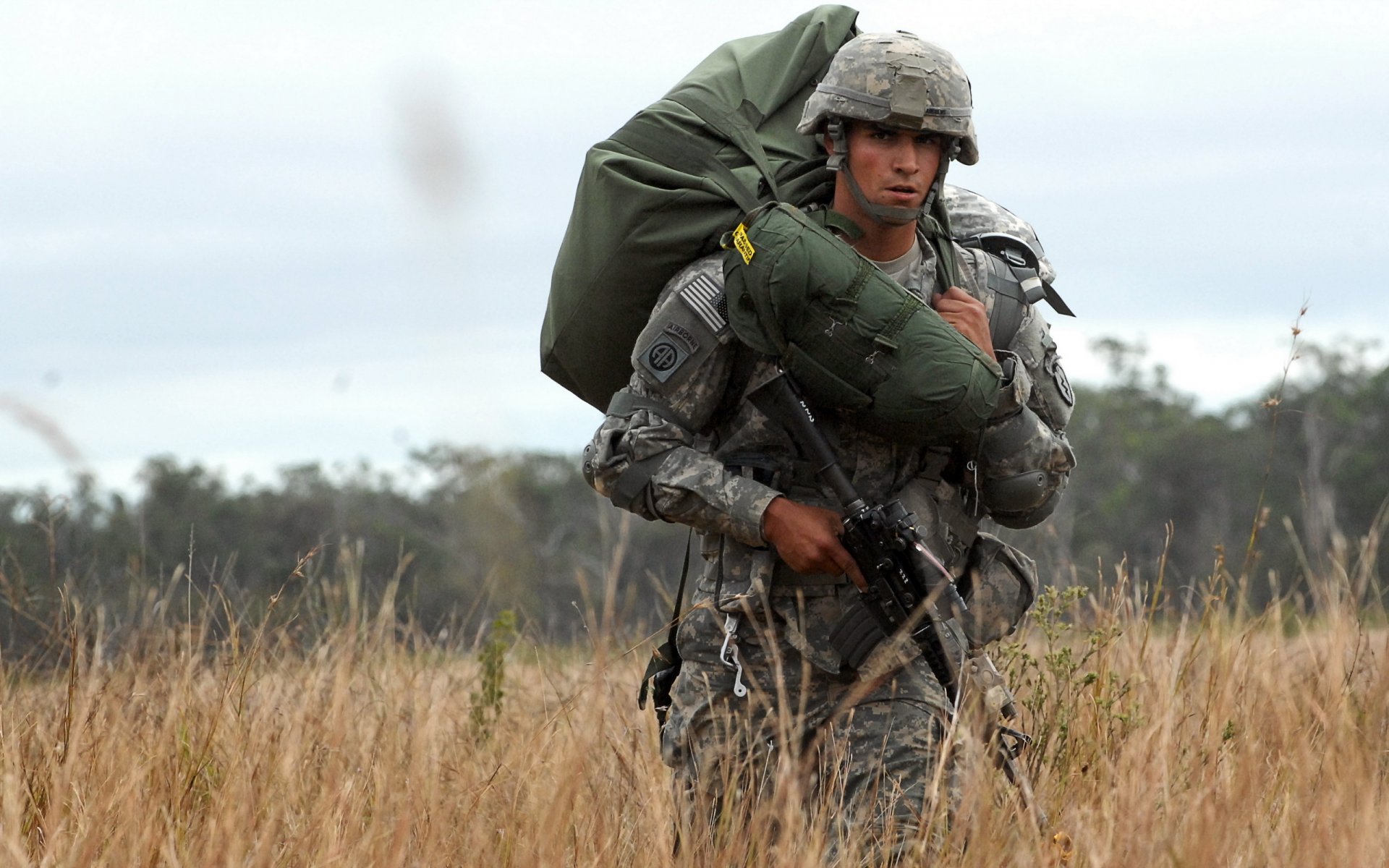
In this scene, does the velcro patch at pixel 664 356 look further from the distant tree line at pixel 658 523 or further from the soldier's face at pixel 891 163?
the distant tree line at pixel 658 523

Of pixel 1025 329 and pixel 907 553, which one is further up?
pixel 1025 329

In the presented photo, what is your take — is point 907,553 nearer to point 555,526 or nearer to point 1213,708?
point 1213,708

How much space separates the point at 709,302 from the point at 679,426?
0.93 feet

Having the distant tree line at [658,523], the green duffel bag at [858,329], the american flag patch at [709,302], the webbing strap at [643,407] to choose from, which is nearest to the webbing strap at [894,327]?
the green duffel bag at [858,329]

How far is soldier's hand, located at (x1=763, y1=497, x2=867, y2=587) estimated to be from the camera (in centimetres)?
339

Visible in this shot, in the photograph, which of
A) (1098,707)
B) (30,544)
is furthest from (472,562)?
(1098,707)

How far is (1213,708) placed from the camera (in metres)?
3.72

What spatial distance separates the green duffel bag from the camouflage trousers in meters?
0.53

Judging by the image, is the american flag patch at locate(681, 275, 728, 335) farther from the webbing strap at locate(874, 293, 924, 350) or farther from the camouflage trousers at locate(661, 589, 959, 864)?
the camouflage trousers at locate(661, 589, 959, 864)

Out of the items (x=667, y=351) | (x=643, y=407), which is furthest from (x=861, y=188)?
(x=643, y=407)

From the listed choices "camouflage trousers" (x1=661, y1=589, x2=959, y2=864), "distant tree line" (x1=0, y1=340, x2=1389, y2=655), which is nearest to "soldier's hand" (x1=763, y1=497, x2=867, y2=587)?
"camouflage trousers" (x1=661, y1=589, x2=959, y2=864)

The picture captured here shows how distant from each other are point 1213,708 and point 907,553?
0.94m

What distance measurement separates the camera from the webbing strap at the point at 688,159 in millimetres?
3525

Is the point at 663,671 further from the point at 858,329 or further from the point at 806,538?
the point at 858,329
